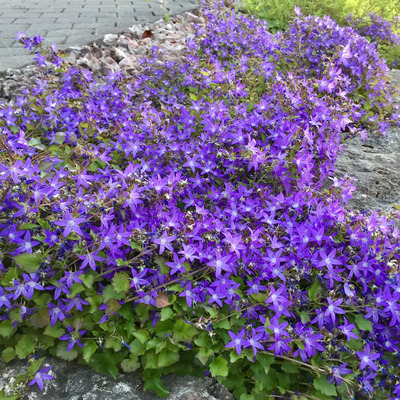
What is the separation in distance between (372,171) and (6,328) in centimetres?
234

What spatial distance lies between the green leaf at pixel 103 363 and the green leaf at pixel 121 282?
0.28 m

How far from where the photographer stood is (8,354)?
1711mm

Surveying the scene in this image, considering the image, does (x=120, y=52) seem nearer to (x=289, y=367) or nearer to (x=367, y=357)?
(x=289, y=367)

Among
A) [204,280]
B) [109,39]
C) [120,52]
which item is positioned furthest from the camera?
[109,39]

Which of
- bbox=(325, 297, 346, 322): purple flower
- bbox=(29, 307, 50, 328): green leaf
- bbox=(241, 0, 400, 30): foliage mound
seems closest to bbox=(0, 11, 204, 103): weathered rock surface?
bbox=(241, 0, 400, 30): foliage mound

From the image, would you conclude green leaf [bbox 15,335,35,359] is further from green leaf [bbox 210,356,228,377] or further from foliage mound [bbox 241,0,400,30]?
foliage mound [bbox 241,0,400,30]

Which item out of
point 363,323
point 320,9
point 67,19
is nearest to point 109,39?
point 67,19

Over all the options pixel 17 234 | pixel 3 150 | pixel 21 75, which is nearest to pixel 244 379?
pixel 17 234

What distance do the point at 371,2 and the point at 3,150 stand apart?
610cm

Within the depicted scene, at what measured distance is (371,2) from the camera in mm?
6281

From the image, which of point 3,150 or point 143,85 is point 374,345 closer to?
point 3,150

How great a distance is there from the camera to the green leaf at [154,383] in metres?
1.67

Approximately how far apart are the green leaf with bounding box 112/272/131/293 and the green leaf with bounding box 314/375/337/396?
0.85 m

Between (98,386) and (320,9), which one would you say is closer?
(98,386)
